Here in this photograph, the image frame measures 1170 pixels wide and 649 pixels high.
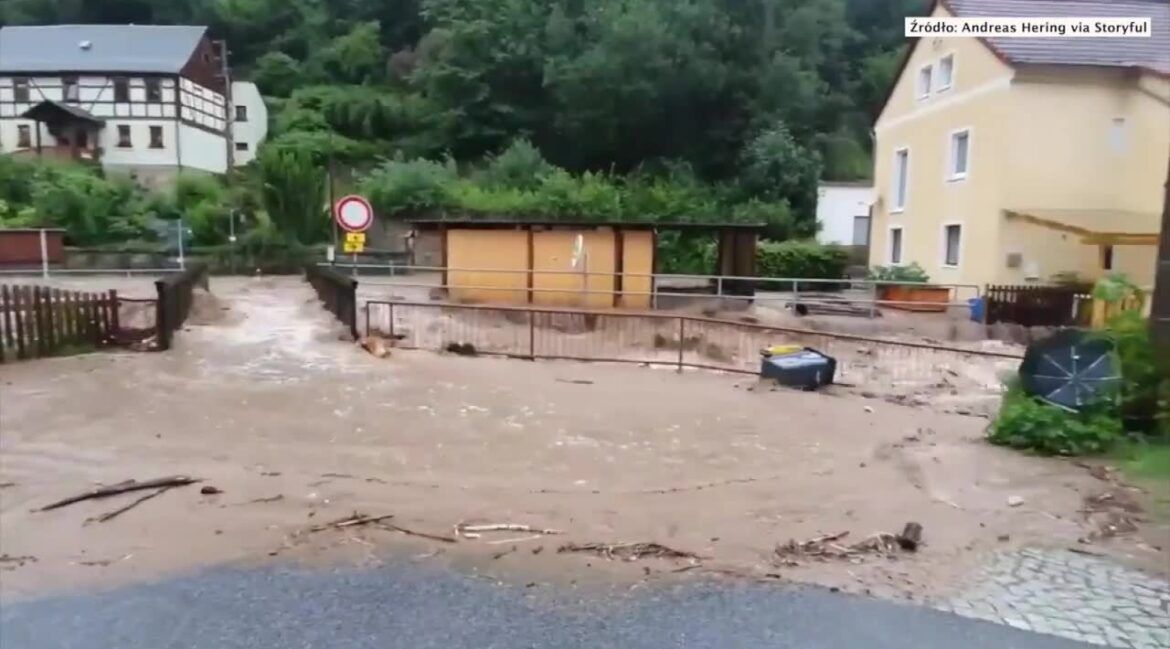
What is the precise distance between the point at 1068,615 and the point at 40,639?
17.2 feet

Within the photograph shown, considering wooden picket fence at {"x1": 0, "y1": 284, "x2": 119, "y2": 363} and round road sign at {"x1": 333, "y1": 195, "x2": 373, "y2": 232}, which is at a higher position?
round road sign at {"x1": 333, "y1": 195, "x2": 373, "y2": 232}

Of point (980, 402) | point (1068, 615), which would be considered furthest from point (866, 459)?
point (980, 402)

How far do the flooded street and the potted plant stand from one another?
35.7 ft

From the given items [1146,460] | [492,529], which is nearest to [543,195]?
[1146,460]

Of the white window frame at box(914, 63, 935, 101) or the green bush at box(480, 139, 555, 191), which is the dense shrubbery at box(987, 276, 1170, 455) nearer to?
the white window frame at box(914, 63, 935, 101)

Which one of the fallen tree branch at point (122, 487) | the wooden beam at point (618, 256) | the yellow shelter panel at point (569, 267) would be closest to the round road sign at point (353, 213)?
the yellow shelter panel at point (569, 267)

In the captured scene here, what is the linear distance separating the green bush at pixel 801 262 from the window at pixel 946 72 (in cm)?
869

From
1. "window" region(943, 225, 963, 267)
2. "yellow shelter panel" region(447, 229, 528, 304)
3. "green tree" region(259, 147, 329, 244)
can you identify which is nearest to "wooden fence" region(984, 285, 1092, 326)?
"window" region(943, 225, 963, 267)

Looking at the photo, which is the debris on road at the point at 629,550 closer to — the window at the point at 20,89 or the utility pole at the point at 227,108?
the utility pole at the point at 227,108

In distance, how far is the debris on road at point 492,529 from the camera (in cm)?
619

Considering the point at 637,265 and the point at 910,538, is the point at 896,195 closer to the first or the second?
the point at 637,265

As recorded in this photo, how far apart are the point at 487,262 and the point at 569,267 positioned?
2.24 m

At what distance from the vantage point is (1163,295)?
771 centimetres

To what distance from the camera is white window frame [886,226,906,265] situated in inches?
1203
